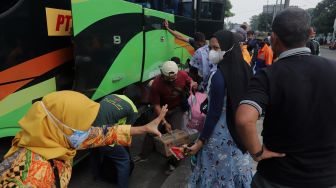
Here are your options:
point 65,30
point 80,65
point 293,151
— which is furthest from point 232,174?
point 65,30

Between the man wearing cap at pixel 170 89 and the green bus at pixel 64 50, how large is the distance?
43 cm

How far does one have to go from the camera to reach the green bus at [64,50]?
256 cm

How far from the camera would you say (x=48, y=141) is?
167 cm

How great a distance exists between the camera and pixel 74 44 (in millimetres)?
2928

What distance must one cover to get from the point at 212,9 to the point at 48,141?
6.70 meters

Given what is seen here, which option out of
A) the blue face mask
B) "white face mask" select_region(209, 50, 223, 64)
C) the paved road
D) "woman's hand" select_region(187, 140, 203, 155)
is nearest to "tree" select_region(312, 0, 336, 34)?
the paved road

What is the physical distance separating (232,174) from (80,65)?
1666mm

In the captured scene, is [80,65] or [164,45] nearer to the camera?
[80,65]

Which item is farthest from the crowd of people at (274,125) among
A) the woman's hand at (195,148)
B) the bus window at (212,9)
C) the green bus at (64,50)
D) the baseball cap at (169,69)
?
the bus window at (212,9)

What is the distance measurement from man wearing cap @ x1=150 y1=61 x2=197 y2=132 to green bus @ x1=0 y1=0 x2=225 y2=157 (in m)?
0.43

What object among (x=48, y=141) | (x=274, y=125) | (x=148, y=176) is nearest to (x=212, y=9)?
(x=148, y=176)

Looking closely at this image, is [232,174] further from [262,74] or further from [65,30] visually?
[65,30]

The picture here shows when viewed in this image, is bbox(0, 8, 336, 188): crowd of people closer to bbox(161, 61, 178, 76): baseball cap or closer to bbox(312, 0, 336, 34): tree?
bbox(161, 61, 178, 76): baseball cap

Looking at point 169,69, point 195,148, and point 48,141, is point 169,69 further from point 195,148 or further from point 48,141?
point 48,141
